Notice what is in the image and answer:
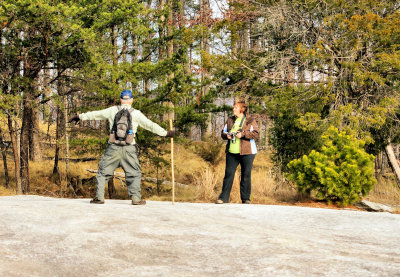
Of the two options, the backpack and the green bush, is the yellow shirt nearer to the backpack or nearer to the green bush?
the backpack

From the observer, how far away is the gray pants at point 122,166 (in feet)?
21.5

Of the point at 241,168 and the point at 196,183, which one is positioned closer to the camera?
the point at 241,168

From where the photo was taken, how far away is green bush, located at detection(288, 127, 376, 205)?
8.84 meters

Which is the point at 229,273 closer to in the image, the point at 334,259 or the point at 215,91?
the point at 334,259

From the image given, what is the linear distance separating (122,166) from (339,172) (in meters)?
4.85

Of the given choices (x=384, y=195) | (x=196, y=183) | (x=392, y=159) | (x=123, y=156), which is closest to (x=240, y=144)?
(x=123, y=156)

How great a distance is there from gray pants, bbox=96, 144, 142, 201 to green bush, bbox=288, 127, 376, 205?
4124mm

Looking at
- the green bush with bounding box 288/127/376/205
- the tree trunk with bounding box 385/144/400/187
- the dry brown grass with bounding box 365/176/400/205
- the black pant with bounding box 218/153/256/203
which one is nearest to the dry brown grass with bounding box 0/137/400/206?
the dry brown grass with bounding box 365/176/400/205

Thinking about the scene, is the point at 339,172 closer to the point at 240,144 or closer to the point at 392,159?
the point at 240,144

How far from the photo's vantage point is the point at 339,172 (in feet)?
29.4

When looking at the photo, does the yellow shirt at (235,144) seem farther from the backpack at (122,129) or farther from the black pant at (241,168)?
the backpack at (122,129)

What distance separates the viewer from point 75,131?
14.0 m

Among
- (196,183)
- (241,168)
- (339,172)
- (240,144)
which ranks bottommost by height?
(196,183)

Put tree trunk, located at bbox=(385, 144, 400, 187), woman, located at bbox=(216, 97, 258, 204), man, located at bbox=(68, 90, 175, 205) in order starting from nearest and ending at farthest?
man, located at bbox=(68, 90, 175, 205)
woman, located at bbox=(216, 97, 258, 204)
tree trunk, located at bbox=(385, 144, 400, 187)
